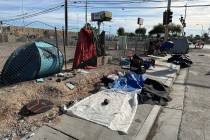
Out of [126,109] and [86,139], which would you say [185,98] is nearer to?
[126,109]

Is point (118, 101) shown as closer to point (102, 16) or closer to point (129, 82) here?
point (129, 82)

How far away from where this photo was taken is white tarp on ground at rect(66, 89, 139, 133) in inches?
219

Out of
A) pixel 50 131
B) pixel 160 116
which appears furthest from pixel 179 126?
pixel 50 131

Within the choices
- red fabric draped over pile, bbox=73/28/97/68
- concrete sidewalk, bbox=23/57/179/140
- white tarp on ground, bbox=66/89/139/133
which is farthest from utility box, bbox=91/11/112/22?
concrete sidewalk, bbox=23/57/179/140

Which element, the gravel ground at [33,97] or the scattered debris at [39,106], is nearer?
the gravel ground at [33,97]

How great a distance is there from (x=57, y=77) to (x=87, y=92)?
4.57ft

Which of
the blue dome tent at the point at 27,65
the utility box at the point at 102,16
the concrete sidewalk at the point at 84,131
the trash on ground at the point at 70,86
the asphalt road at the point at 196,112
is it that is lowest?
the asphalt road at the point at 196,112

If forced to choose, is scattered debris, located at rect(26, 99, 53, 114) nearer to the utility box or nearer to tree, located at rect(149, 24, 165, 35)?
the utility box

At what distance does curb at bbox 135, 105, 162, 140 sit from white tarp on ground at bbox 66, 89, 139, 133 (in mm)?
274

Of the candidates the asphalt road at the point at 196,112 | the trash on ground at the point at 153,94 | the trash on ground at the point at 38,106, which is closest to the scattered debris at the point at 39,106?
the trash on ground at the point at 38,106

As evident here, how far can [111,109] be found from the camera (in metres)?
6.17

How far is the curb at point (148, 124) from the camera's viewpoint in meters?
5.25

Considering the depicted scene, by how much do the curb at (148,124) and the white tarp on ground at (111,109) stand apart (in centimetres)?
27

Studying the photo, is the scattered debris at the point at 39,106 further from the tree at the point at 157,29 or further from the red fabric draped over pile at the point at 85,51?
the tree at the point at 157,29
